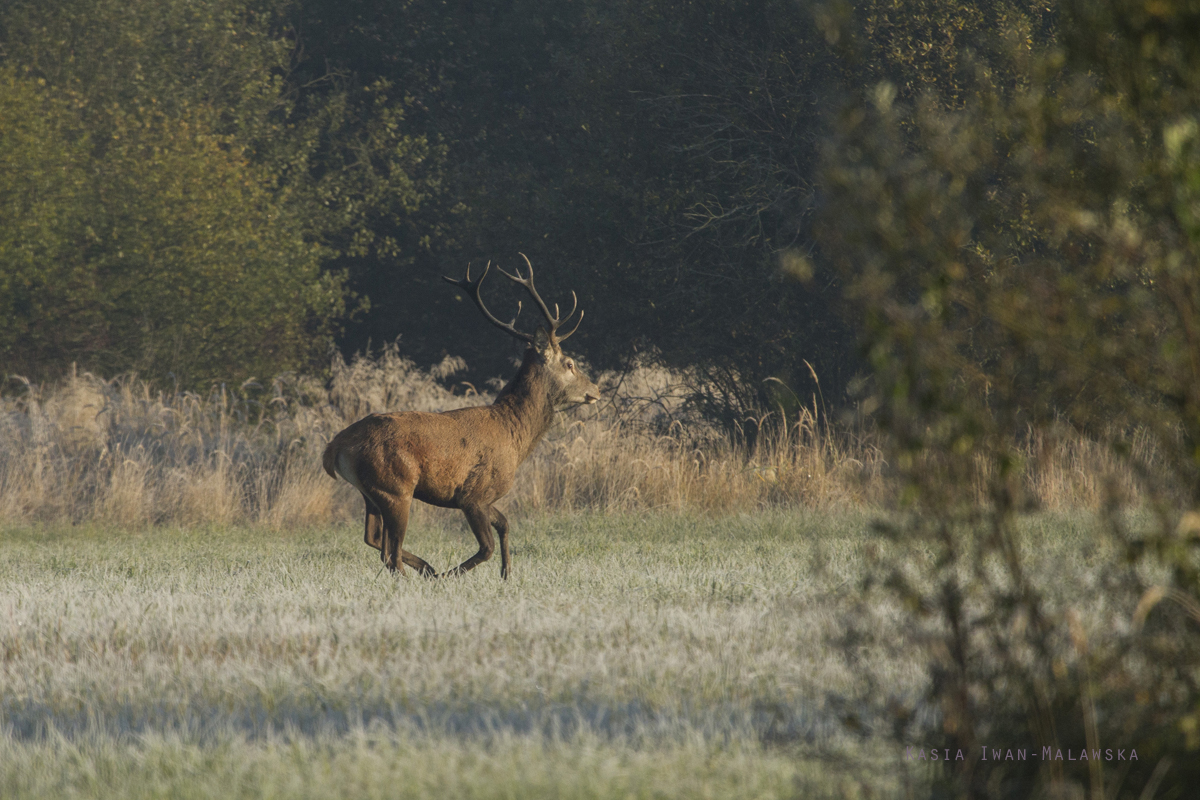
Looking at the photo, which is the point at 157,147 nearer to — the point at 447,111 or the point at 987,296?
the point at 447,111

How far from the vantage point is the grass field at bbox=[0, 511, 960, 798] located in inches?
161

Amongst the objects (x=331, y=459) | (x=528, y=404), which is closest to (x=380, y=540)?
(x=331, y=459)

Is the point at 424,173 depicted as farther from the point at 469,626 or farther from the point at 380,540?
the point at 469,626

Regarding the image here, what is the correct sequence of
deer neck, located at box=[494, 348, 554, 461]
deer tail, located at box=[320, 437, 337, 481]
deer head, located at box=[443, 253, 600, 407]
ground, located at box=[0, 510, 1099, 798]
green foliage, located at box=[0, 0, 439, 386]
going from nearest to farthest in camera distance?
1. ground, located at box=[0, 510, 1099, 798]
2. deer tail, located at box=[320, 437, 337, 481]
3. deer neck, located at box=[494, 348, 554, 461]
4. deer head, located at box=[443, 253, 600, 407]
5. green foliage, located at box=[0, 0, 439, 386]

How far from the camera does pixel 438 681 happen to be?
5.54 meters

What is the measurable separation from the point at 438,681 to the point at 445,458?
381 centimetres

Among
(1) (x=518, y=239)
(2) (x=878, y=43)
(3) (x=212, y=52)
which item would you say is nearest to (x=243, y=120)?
(3) (x=212, y=52)

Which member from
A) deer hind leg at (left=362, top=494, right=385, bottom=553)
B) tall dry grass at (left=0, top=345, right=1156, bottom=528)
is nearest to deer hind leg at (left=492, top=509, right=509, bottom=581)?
deer hind leg at (left=362, top=494, right=385, bottom=553)

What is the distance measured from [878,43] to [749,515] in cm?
625

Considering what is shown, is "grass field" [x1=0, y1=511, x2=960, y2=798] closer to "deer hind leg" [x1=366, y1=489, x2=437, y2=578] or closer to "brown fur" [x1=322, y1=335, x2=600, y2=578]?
"deer hind leg" [x1=366, y1=489, x2=437, y2=578]

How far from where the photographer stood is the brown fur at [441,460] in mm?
9000

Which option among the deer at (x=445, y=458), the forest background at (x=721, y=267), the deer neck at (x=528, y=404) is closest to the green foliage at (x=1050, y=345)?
the forest background at (x=721, y=267)

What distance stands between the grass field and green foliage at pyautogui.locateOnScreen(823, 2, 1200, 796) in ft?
1.71

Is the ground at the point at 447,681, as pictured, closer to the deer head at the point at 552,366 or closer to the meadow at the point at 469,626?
the meadow at the point at 469,626
